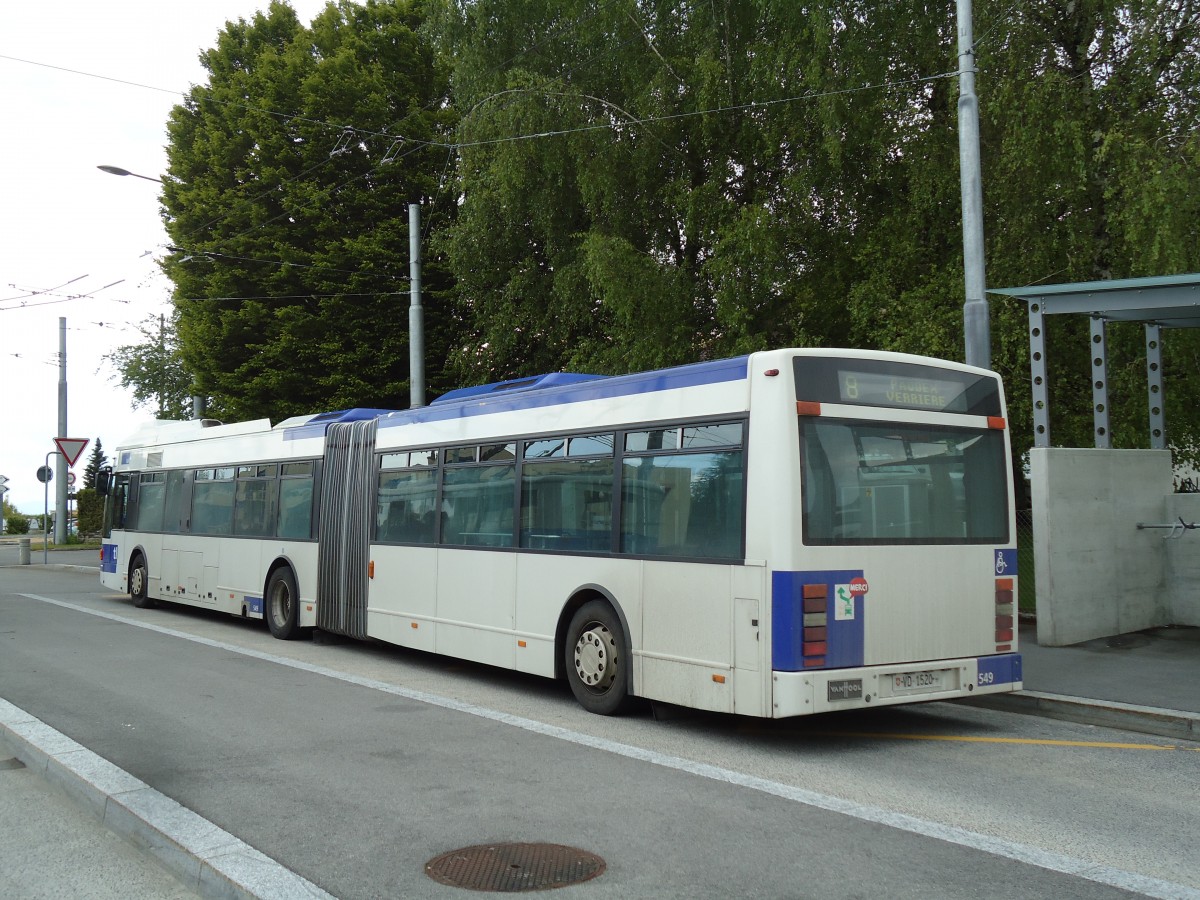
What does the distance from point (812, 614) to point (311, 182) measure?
24.6m

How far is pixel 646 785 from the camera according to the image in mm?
6918

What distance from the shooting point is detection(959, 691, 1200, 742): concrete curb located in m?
8.75

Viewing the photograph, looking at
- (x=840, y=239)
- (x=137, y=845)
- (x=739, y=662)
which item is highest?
(x=840, y=239)

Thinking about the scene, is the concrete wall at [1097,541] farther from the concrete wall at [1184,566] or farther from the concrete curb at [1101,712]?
the concrete curb at [1101,712]

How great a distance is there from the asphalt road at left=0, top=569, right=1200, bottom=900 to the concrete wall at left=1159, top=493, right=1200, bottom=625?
18.6ft

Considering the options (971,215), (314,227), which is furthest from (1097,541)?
(314,227)

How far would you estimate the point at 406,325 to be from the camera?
2975 centimetres

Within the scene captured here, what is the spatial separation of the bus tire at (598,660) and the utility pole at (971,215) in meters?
5.32

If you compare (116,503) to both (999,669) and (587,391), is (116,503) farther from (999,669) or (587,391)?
(999,669)

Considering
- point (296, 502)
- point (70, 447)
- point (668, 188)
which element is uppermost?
point (668, 188)

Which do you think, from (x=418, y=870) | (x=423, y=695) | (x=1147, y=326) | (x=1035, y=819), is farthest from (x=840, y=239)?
(x=418, y=870)

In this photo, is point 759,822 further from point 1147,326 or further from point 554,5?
point 554,5

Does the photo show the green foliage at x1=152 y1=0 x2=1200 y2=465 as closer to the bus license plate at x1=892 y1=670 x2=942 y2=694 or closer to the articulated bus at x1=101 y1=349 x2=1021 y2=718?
the articulated bus at x1=101 y1=349 x2=1021 y2=718

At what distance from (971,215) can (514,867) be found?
9629mm
